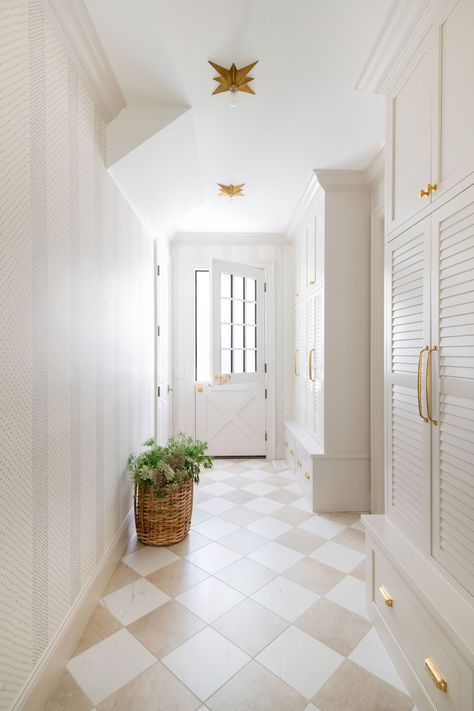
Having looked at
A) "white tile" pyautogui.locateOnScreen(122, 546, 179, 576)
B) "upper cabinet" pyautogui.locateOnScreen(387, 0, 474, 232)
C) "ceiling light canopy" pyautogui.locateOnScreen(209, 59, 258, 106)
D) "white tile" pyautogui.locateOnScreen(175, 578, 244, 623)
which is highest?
"ceiling light canopy" pyautogui.locateOnScreen(209, 59, 258, 106)

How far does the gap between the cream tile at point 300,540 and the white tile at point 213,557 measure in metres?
0.35

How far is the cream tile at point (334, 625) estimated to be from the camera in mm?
1680

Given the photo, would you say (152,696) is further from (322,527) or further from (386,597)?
(322,527)

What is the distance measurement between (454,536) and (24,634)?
56.0 inches

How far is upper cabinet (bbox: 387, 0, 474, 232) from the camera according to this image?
4.05 feet

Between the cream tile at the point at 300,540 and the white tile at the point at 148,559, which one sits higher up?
the cream tile at the point at 300,540

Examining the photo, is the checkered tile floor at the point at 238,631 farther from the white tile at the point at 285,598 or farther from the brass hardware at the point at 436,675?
the brass hardware at the point at 436,675

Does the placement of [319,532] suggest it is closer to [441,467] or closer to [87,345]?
[441,467]

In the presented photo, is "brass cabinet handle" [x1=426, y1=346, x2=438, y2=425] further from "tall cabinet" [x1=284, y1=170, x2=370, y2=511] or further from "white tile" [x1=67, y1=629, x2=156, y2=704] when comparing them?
"tall cabinet" [x1=284, y1=170, x2=370, y2=511]

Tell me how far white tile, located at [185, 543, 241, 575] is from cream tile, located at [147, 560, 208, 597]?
4 centimetres

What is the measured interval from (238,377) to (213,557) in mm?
2218

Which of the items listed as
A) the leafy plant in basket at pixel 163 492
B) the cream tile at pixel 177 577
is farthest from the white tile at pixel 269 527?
the cream tile at pixel 177 577

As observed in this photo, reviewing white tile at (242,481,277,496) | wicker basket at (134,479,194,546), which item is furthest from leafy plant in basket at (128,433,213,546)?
white tile at (242,481,277,496)

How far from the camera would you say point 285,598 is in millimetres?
1989
